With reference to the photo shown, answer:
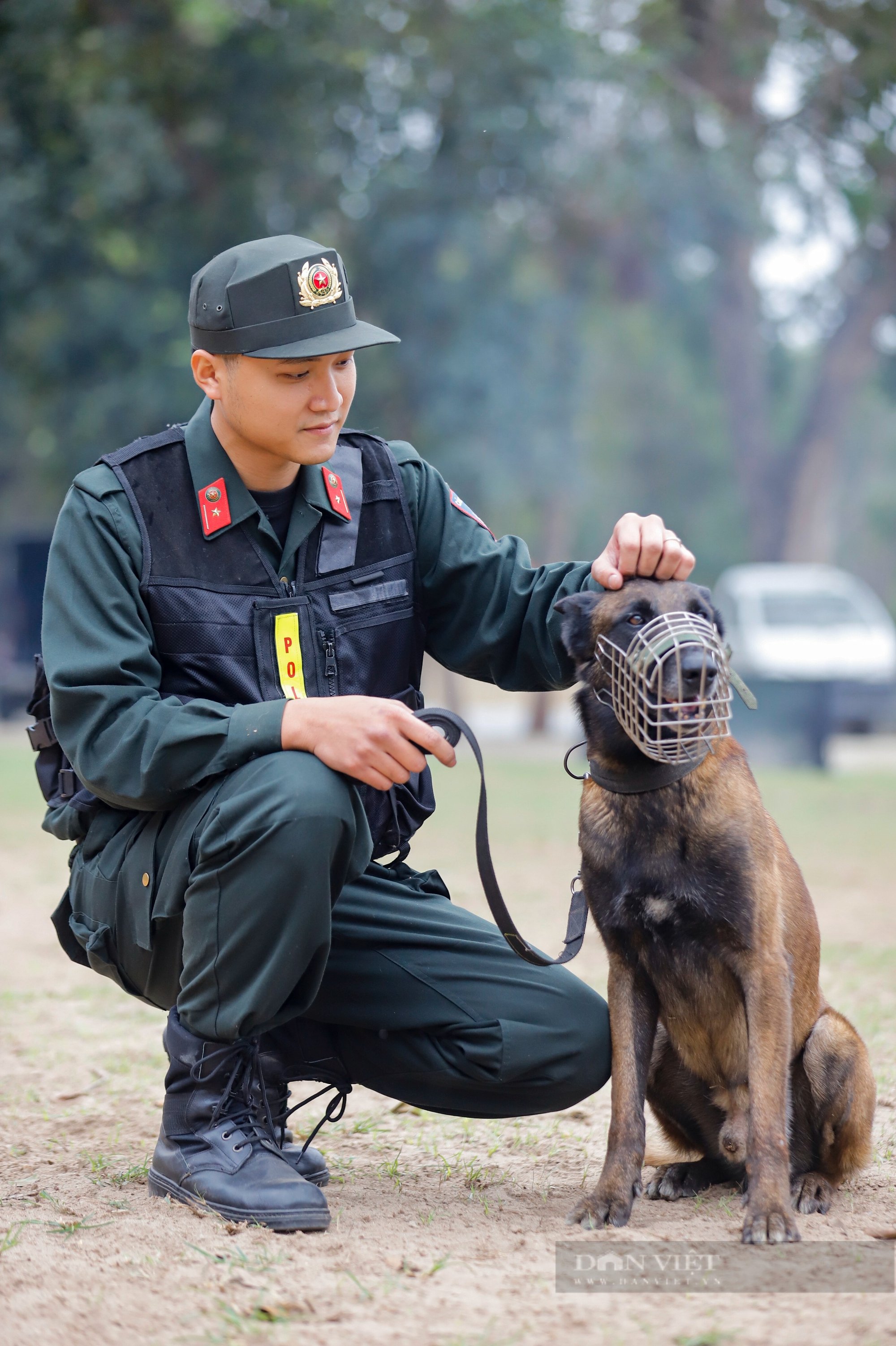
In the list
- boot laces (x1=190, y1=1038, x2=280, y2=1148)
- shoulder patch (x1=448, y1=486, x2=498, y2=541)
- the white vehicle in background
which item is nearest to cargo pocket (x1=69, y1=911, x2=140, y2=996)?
boot laces (x1=190, y1=1038, x2=280, y2=1148)

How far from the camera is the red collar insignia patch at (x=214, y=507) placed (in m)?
2.92

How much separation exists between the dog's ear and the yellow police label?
2.72 ft

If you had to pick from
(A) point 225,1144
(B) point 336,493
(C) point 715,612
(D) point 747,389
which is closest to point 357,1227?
(A) point 225,1144

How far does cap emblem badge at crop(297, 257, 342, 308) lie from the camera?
2.84m

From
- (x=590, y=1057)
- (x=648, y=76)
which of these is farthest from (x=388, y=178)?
(x=590, y=1057)

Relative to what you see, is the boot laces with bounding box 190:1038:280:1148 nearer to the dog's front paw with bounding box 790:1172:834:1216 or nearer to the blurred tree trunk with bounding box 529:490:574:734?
the dog's front paw with bounding box 790:1172:834:1216

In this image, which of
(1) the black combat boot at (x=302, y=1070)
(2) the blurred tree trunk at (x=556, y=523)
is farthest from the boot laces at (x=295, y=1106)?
(2) the blurred tree trunk at (x=556, y=523)

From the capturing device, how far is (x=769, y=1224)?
8.19 feet

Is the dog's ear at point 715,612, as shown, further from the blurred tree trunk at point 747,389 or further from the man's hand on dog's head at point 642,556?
the blurred tree trunk at point 747,389

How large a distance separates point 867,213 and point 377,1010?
18574 millimetres

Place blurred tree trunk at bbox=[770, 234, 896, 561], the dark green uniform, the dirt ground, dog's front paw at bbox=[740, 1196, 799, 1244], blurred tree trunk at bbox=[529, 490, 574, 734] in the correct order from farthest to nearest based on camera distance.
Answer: blurred tree trunk at bbox=[529, 490, 574, 734], blurred tree trunk at bbox=[770, 234, 896, 561], the dark green uniform, dog's front paw at bbox=[740, 1196, 799, 1244], the dirt ground

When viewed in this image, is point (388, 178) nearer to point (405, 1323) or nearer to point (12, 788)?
point (12, 788)

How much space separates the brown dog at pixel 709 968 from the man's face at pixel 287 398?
61cm

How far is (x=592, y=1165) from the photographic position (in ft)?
10.3
